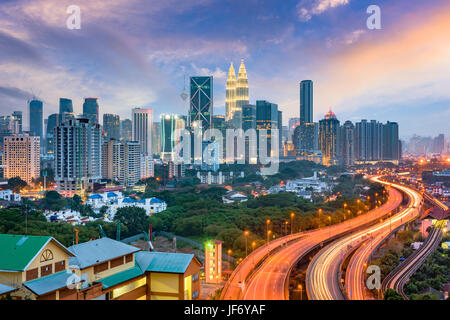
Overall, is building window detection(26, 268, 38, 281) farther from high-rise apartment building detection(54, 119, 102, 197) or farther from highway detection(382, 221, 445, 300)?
high-rise apartment building detection(54, 119, 102, 197)

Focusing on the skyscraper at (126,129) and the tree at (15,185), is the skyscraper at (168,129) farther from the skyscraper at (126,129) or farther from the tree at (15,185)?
the tree at (15,185)

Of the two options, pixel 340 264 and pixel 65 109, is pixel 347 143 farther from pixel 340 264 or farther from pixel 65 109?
pixel 340 264

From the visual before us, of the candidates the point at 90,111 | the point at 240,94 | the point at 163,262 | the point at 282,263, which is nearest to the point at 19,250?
the point at 163,262

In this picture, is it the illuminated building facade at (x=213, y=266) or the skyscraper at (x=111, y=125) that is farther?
the skyscraper at (x=111, y=125)

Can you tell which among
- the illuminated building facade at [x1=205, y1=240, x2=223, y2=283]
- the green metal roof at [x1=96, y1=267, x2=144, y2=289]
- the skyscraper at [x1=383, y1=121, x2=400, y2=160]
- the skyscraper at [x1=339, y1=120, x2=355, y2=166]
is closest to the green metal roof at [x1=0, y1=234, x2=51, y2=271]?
the green metal roof at [x1=96, y1=267, x2=144, y2=289]

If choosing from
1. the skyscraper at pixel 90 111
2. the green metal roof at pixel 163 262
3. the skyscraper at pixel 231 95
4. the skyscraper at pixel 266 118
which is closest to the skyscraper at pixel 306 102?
the skyscraper at pixel 266 118
